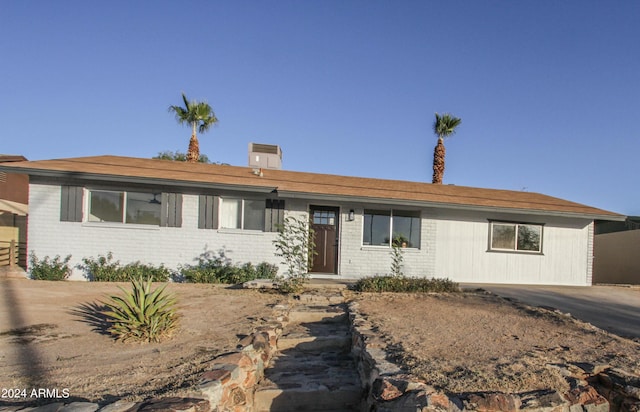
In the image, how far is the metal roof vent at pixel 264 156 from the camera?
1416 cm

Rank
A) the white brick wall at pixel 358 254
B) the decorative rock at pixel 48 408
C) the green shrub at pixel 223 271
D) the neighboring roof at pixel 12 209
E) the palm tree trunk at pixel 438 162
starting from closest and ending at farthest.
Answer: the decorative rock at pixel 48 408
the green shrub at pixel 223 271
the white brick wall at pixel 358 254
the neighboring roof at pixel 12 209
the palm tree trunk at pixel 438 162

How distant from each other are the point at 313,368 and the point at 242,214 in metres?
7.09

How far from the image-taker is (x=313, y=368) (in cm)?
452

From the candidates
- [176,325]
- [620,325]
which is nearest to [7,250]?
[176,325]

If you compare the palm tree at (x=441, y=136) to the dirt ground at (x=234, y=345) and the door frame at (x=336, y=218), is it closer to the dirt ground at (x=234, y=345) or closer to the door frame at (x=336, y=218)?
the door frame at (x=336, y=218)

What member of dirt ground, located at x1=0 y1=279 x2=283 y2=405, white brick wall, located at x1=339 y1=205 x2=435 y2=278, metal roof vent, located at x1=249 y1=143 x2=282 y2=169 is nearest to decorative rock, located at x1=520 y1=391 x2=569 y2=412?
dirt ground, located at x1=0 y1=279 x2=283 y2=405

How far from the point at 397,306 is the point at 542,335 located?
8.36 feet

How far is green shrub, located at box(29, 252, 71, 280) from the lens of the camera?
9727mm

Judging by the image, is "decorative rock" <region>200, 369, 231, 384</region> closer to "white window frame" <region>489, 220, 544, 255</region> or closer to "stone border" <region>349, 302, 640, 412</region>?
"stone border" <region>349, 302, 640, 412</region>

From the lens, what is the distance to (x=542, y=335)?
510cm

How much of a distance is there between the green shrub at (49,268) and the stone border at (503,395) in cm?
961

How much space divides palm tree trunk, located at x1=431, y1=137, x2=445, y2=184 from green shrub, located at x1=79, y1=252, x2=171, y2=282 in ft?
51.4

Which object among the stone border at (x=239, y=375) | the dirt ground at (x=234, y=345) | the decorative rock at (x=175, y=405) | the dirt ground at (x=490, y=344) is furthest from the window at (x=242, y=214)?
the decorative rock at (x=175, y=405)

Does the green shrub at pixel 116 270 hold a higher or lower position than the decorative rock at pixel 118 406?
lower
